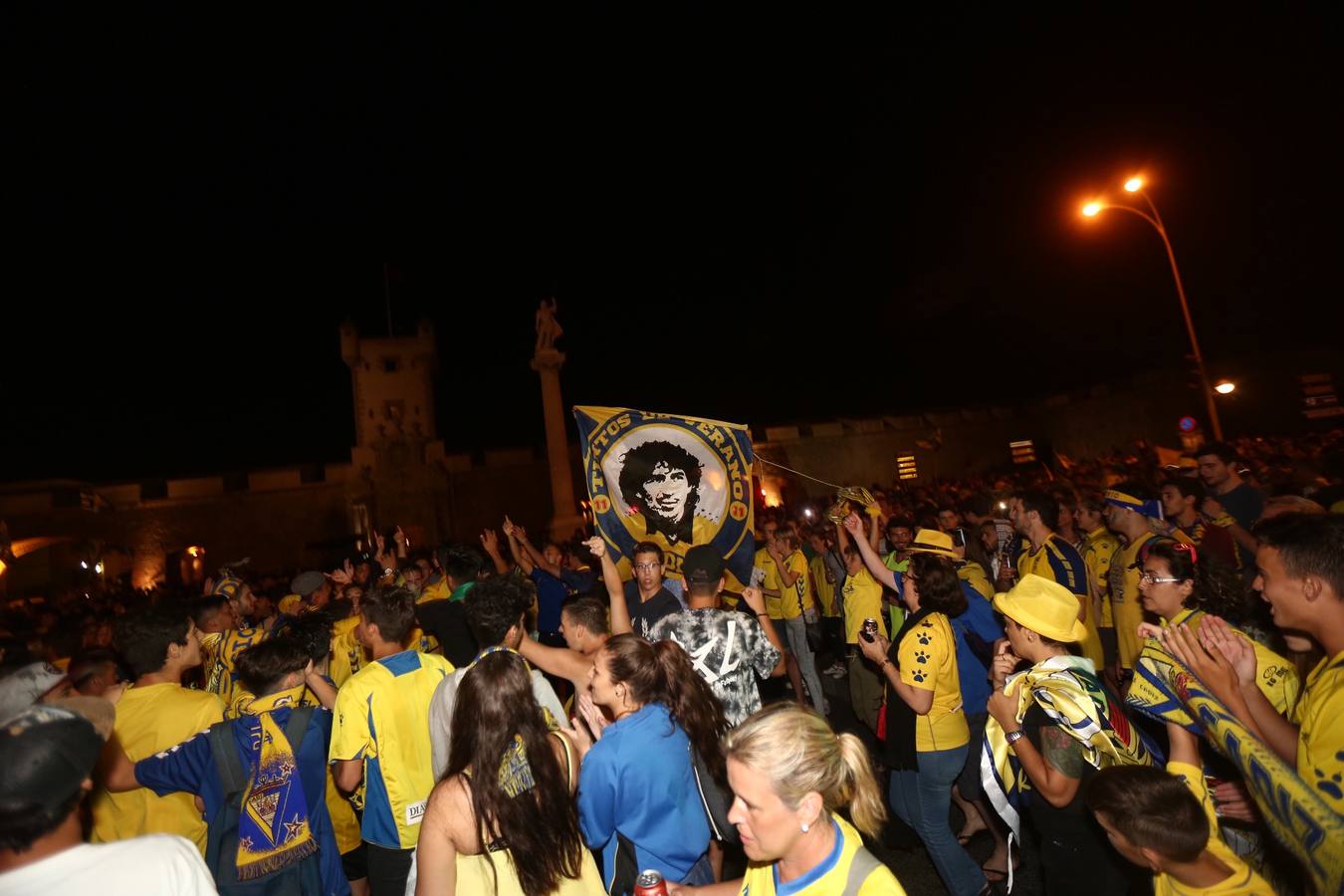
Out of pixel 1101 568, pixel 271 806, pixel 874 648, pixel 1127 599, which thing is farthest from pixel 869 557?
pixel 271 806

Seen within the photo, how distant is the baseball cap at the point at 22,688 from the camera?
2680mm

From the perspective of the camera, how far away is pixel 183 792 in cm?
326

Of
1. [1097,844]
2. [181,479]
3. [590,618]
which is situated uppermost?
[181,479]

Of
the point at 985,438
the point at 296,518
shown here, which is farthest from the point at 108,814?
the point at 985,438

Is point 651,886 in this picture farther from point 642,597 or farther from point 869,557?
point 869,557

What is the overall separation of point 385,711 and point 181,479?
35035 mm

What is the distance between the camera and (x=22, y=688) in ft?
8.86

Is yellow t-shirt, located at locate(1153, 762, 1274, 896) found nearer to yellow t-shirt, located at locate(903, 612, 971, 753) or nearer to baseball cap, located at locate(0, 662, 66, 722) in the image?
yellow t-shirt, located at locate(903, 612, 971, 753)

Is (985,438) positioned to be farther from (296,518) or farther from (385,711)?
(385,711)

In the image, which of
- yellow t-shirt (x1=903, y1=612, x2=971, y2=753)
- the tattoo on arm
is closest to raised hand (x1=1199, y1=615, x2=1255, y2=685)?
the tattoo on arm

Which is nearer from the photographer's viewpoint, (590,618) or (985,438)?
(590,618)

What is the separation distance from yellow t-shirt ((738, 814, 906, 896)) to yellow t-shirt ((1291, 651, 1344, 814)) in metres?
1.31

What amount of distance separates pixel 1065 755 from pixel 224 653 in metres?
5.43

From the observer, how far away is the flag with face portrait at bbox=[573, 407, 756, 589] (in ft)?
20.4
